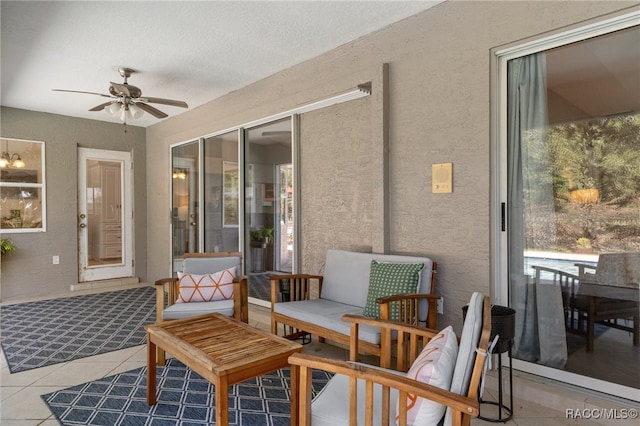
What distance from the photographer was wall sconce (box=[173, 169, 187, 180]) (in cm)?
593

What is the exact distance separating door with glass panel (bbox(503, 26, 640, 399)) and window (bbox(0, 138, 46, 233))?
633 cm

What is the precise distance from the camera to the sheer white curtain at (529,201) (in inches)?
96.7

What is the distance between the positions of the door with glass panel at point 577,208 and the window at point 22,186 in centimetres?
633

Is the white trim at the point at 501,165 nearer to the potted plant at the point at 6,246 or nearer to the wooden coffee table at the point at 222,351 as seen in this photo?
Answer: the wooden coffee table at the point at 222,351

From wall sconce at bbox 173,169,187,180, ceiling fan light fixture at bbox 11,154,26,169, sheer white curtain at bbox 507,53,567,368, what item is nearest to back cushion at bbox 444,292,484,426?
sheer white curtain at bbox 507,53,567,368

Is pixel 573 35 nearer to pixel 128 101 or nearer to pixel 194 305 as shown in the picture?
pixel 194 305

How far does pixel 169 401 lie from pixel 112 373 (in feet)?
2.44

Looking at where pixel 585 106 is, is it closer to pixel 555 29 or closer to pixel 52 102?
pixel 555 29

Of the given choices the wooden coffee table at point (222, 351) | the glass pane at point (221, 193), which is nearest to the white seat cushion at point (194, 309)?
the wooden coffee table at point (222, 351)

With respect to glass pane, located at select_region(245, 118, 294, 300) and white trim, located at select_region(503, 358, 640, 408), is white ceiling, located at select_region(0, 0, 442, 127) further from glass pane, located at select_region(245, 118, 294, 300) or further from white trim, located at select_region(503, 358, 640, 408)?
white trim, located at select_region(503, 358, 640, 408)

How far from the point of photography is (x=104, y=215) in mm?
6414

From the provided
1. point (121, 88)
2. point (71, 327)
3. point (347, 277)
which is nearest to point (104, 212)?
point (71, 327)

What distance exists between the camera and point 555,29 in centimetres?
233

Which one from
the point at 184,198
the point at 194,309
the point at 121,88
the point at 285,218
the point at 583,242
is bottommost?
the point at 194,309
